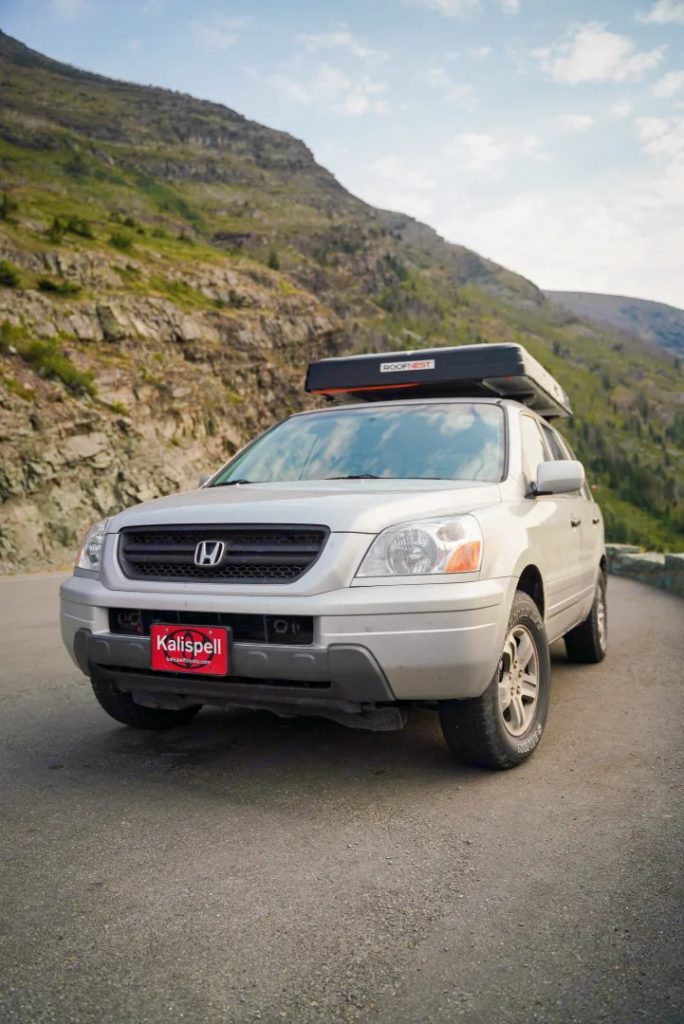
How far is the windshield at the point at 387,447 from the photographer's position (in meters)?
4.43

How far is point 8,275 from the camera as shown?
25281 mm

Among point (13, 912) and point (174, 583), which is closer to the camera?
point (13, 912)

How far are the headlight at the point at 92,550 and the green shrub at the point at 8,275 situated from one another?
2379 cm

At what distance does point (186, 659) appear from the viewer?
11.4 feet

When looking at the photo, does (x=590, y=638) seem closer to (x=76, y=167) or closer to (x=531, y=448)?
(x=531, y=448)

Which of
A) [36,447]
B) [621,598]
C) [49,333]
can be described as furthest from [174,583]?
[49,333]

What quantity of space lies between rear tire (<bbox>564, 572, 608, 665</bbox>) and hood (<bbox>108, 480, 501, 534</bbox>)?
2.66 metres

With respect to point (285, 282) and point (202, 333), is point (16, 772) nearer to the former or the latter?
point (202, 333)

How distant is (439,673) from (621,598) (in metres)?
8.35

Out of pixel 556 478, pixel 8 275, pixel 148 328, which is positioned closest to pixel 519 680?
pixel 556 478

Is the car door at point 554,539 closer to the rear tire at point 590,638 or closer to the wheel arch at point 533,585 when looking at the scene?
the wheel arch at point 533,585

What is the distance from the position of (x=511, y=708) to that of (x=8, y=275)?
2526 cm

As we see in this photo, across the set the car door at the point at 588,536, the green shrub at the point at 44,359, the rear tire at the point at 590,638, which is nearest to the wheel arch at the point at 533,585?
the car door at the point at 588,536

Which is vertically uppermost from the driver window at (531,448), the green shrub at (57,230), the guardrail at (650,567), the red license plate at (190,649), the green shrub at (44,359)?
the green shrub at (57,230)
